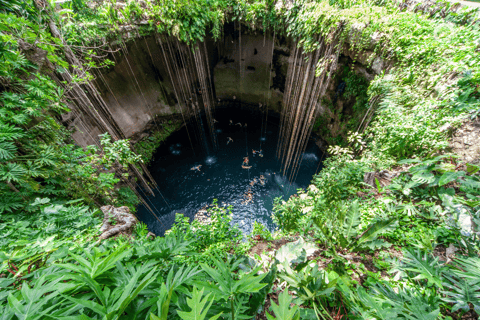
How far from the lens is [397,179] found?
8.54 feet

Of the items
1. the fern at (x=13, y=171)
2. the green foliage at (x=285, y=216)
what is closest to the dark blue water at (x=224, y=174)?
the green foliage at (x=285, y=216)

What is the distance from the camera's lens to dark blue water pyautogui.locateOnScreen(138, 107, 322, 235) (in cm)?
598

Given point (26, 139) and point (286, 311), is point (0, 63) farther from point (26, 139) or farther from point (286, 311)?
point (286, 311)

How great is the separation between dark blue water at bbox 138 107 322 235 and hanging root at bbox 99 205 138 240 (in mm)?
2912

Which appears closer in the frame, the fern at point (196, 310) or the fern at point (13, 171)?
the fern at point (196, 310)

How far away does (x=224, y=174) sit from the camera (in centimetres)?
711

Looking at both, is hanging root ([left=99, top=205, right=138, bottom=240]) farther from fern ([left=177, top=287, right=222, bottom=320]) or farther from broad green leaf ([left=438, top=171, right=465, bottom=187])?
broad green leaf ([left=438, top=171, right=465, bottom=187])

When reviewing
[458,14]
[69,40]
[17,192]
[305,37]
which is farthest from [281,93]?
[17,192]

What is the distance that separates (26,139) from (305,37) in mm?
6889

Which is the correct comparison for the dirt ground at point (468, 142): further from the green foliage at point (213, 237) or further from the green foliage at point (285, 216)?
the green foliage at point (213, 237)

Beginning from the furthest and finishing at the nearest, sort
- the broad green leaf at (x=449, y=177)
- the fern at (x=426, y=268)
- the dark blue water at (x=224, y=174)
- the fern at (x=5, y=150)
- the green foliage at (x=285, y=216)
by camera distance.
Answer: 1. the dark blue water at (x=224, y=174)
2. the fern at (x=5, y=150)
3. the broad green leaf at (x=449, y=177)
4. the fern at (x=426, y=268)
5. the green foliage at (x=285, y=216)

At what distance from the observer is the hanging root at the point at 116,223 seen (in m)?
2.46

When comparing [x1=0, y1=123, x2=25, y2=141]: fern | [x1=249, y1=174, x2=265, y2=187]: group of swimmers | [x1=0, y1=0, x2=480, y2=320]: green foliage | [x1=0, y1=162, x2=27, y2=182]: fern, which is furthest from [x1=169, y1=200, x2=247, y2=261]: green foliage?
[x1=249, y1=174, x2=265, y2=187]: group of swimmers

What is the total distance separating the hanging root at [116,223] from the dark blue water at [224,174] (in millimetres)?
2912
